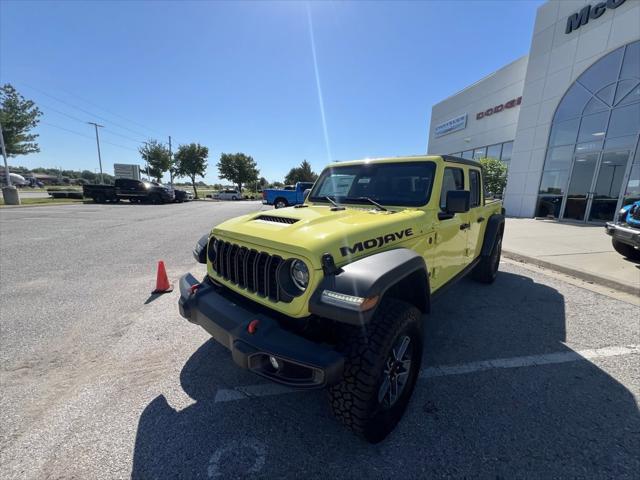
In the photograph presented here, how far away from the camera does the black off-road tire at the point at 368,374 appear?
1.61m

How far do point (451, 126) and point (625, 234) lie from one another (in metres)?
19.2

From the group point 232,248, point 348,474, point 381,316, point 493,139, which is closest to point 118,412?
point 232,248

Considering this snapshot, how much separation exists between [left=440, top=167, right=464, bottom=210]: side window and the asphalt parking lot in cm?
147

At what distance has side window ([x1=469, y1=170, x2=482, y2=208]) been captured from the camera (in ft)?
11.8

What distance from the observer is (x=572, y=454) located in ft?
5.60

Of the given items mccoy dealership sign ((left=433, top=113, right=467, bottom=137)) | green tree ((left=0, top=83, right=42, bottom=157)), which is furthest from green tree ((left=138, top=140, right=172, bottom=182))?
mccoy dealership sign ((left=433, top=113, right=467, bottom=137))

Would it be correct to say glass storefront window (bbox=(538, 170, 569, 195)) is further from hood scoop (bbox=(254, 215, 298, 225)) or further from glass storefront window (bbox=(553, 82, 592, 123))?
hood scoop (bbox=(254, 215, 298, 225))

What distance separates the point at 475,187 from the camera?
376 centimetres

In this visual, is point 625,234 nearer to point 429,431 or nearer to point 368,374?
point 429,431

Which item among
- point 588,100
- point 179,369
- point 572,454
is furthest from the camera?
point 588,100

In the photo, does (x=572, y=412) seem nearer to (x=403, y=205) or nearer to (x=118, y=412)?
(x=403, y=205)

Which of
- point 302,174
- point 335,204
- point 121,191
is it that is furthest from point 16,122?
point 302,174

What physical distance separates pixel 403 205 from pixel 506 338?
6.09 feet

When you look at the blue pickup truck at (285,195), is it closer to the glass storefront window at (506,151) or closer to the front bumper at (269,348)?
the glass storefront window at (506,151)
